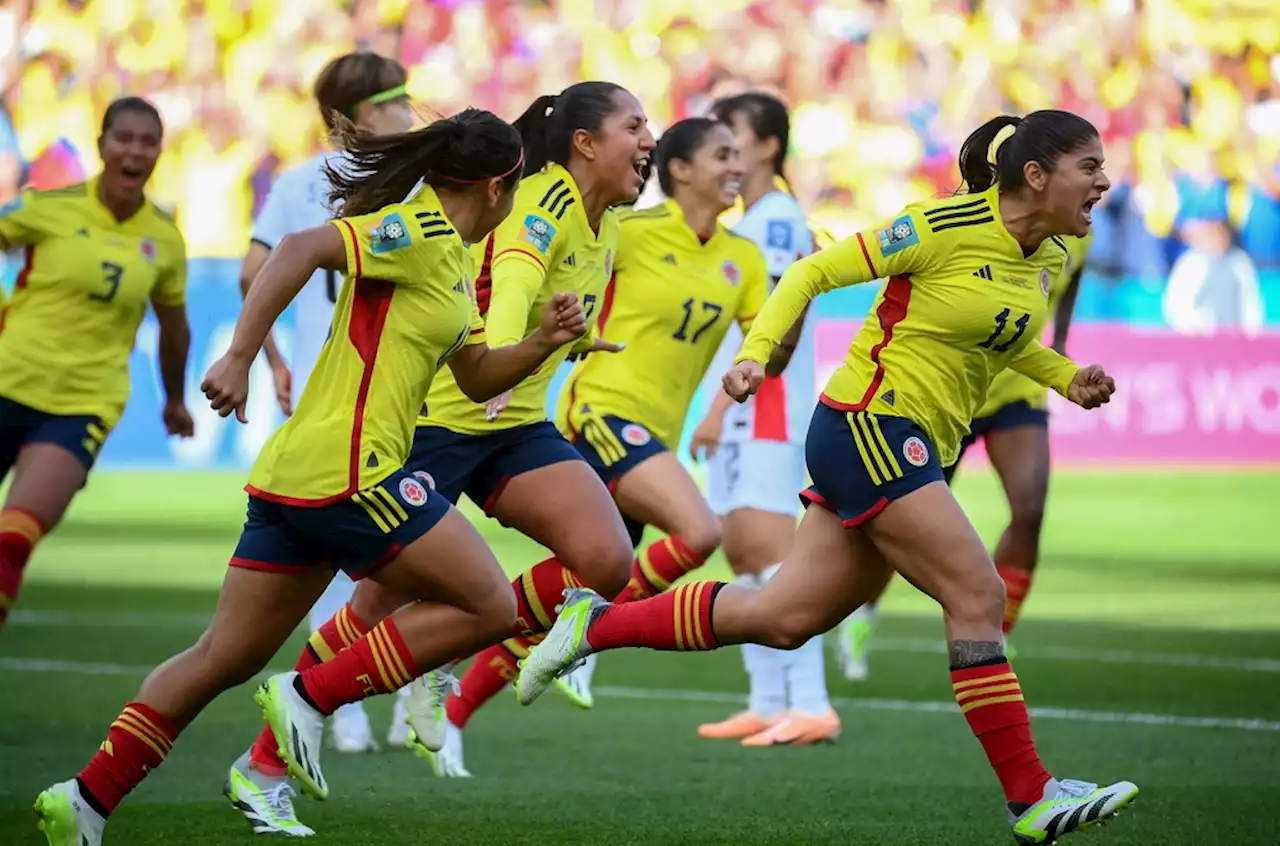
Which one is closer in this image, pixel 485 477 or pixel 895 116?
pixel 485 477

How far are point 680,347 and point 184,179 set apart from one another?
16444mm

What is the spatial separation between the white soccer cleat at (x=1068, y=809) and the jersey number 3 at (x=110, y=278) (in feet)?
16.0

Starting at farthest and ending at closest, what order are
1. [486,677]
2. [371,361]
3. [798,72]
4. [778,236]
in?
[798,72]
[778,236]
[486,677]
[371,361]

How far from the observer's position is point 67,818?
538 centimetres

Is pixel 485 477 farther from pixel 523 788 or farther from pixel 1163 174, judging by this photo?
pixel 1163 174

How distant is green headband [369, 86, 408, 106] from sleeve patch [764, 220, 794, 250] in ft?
5.76

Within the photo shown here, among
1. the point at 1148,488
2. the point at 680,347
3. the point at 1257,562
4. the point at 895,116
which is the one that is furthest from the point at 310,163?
the point at 895,116

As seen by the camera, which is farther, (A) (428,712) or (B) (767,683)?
(B) (767,683)

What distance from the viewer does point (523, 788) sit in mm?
7105

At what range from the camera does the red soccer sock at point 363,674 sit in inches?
227

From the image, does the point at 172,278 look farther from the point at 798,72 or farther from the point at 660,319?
the point at 798,72

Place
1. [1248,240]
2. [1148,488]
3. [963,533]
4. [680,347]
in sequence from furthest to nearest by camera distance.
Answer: [1248,240] → [1148,488] → [680,347] → [963,533]

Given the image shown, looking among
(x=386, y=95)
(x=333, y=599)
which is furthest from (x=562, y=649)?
(x=386, y=95)

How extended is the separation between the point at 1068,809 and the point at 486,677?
2.87 metres
